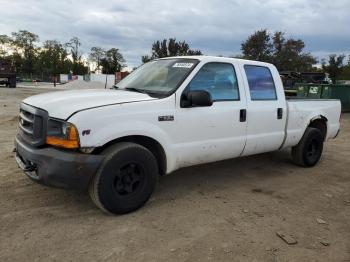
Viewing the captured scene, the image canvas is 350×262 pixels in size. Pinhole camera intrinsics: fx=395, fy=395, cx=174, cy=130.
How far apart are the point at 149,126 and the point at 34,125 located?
3.91ft

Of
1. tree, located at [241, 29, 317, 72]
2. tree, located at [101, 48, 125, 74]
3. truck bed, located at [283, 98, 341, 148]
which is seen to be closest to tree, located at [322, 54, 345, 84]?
tree, located at [241, 29, 317, 72]

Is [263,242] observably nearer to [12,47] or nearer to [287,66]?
[287,66]

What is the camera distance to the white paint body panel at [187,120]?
3.96 meters

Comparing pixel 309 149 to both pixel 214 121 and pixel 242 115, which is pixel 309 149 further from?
pixel 214 121

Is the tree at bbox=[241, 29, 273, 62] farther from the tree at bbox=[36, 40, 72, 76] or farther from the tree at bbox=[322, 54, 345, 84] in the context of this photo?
the tree at bbox=[36, 40, 72, 76]

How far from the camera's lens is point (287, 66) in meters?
56.3

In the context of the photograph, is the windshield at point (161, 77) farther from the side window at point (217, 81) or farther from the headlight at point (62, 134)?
the headlight at point (62, 134)

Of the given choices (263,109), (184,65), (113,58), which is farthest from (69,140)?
(113,58)

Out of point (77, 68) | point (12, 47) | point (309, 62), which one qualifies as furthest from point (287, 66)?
point (12, 47)

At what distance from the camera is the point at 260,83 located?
573 cm

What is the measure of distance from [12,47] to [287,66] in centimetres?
6311

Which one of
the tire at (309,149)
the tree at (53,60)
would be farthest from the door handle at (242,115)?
the tree at (53,60)

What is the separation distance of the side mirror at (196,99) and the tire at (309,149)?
2.67 metres

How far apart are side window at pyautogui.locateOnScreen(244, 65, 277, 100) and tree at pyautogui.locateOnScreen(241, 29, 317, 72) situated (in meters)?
48.8
